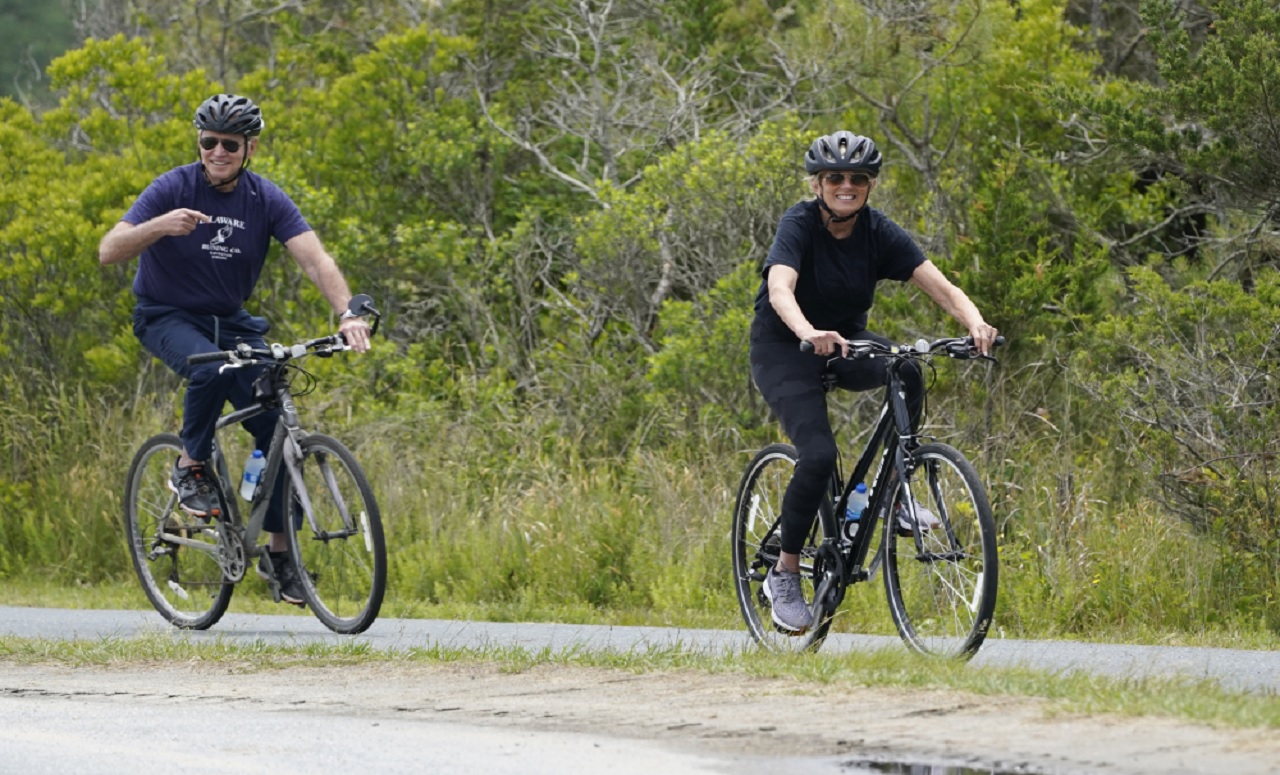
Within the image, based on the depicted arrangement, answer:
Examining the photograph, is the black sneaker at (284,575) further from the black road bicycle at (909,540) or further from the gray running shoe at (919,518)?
the gray running shoe at (919,518)

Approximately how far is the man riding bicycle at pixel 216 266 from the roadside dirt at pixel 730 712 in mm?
1923

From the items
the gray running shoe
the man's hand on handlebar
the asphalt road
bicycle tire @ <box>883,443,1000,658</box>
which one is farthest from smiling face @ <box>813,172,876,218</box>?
the man's hand on handlebar

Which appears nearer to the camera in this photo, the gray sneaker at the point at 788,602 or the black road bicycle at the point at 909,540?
the black road bicycle at the point at 909,540

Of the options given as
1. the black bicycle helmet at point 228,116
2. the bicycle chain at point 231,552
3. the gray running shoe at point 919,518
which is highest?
the black bicycle helmet at point 228,116

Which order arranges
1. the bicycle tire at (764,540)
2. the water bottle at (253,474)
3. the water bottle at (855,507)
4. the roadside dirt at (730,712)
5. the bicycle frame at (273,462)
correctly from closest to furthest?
the roadside dirt at (730,712)
the water bottle at (855,507)
the bicycle tire at (764,540)
the bicycle frame at (273,462)
the water bottle at (253,474)

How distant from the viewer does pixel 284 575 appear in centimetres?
1004

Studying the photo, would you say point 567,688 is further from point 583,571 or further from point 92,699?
point 583,571

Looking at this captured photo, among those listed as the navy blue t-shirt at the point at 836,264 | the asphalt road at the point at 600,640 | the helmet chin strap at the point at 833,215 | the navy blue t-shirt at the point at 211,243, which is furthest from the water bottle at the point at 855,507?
the navy blue t-shirt at the point at 211,243

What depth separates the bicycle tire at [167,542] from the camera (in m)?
10.5

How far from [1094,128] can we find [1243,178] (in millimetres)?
1571

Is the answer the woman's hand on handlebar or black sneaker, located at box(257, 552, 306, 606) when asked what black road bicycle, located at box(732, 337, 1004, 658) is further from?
black sneaker, located at box(257, 552, 306, 606)

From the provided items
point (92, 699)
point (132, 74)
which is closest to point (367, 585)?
point (92, 699)

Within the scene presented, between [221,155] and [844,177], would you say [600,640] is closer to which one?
[844,177]

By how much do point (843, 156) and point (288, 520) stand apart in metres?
3.51
